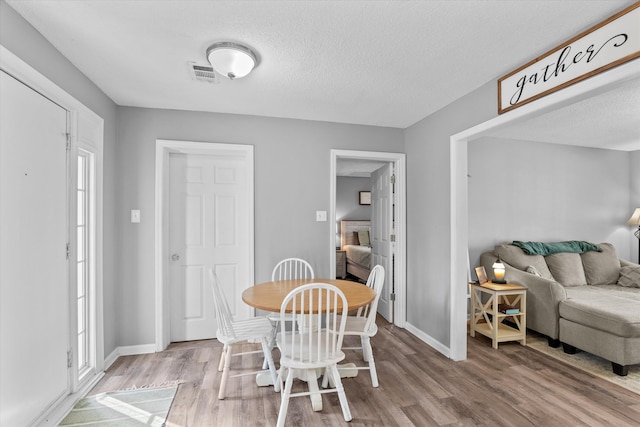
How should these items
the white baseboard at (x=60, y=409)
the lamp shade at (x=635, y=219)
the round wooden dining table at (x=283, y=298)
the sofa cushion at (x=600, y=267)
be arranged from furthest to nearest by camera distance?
the lamp shade at (x=635, y=219) < the sofa cushion at (x=600, y=267) < the round wooden dining table at (x=283, y=298) < the white baseboard at (x=60, y=409)

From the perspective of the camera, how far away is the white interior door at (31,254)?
63.3 inches

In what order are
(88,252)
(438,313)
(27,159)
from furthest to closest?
(438,313) → (88,252) → (27,159)

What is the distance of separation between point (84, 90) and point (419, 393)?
347 centimetres

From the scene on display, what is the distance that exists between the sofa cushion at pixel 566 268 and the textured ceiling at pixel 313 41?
2623 millimetres

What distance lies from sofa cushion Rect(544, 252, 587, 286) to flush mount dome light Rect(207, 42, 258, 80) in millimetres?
4192

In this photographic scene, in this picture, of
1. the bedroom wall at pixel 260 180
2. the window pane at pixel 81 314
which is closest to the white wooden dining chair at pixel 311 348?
the bedroom wall at pixel 260 180

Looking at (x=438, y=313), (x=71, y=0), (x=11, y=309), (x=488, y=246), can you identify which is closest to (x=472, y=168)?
(x=488, y=246)

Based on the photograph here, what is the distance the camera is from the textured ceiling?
63.9 inches

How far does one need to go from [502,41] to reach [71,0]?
2464 mm

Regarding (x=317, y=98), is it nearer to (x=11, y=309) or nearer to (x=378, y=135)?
(x=378, y=135)

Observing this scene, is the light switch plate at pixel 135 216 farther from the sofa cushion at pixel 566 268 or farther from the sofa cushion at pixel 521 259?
the sofa cushion at pixel 566 268

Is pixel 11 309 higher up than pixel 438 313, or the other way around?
pixel 11 309

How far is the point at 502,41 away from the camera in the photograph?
1924 mm

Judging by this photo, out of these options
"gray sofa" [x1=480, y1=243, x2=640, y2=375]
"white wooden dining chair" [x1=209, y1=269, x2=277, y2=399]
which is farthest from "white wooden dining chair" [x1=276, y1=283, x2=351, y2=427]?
"gray sofa" [x1=480, y1=243, x2=640, y2=375]
